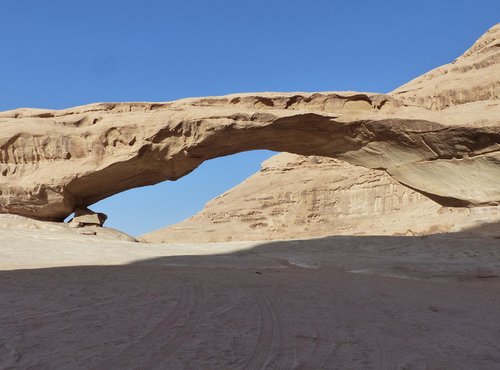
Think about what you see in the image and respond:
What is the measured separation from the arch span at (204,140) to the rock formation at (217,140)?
1.3 inches

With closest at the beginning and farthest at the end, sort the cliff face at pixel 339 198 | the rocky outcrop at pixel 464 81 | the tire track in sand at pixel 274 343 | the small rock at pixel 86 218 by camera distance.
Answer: the tire track in sand at pixel 274 343 → the small rock at pixel 86 218 → the rocky outcrop at pixel 464 81 → the cliff face at pixel 339 198

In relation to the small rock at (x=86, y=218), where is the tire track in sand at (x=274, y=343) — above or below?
below

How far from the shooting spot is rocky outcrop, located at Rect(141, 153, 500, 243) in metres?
27.6

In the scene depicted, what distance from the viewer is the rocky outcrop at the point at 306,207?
90.7ft

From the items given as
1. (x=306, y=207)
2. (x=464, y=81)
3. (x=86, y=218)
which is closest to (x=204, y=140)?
(x=86, y=218)

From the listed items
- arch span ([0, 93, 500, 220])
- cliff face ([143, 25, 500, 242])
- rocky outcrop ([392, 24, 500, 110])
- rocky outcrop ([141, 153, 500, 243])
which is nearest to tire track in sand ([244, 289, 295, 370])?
arch span ([0, 93, 500, 220])

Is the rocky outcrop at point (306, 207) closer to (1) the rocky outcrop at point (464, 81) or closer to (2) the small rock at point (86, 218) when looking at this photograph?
(1) the rocky outcrop at point (464, 81)

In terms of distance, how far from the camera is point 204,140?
15.2 metres

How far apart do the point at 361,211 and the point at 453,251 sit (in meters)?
19.5

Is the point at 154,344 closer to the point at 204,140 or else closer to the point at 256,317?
the point at 256,317

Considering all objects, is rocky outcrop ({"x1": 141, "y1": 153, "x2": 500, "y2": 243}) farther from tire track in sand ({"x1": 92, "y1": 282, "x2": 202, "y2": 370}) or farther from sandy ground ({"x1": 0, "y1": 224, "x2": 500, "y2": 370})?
tire track in sand ({"x1": 92, "y1": 282, "x2": 202, "y2": 370})

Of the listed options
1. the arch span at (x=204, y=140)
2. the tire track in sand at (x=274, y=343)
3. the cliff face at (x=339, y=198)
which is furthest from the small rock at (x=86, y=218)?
the tire track in sand at (x=274, y=343)

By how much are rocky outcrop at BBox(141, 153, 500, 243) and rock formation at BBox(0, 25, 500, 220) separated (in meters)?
9.86

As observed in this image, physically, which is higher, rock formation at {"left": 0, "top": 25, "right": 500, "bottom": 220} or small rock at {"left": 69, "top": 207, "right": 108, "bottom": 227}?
rock formation at {"left": 0, "top": 25, "right": 500, "bottom": 220}
